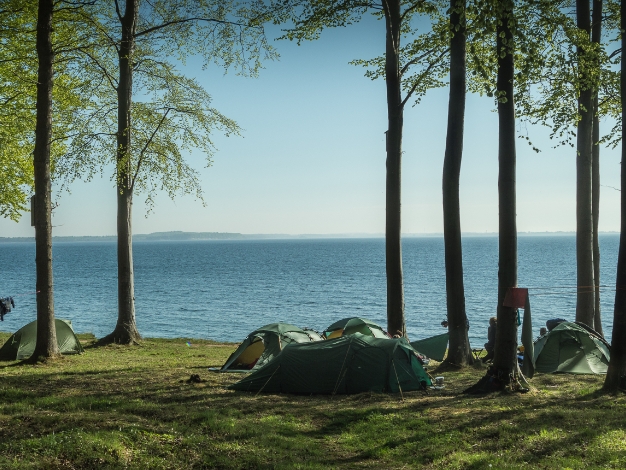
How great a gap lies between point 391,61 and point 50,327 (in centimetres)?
1063

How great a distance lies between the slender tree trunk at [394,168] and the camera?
16.6 metres

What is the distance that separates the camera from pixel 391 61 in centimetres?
1659

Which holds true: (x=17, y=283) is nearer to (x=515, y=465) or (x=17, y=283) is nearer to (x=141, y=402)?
(x=141, y=402)

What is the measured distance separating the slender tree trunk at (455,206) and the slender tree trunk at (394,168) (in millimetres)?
2019

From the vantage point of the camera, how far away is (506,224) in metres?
11.5

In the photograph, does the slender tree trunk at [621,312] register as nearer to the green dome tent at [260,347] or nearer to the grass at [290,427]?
the grass at [290,427]

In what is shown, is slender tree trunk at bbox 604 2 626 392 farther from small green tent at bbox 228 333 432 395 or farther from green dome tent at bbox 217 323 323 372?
green dome tent at bbox 217 323 323 372

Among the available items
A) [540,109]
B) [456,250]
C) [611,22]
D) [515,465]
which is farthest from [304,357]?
[611,22]

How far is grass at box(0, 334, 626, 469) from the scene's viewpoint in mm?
7219

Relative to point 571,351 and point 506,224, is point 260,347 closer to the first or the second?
point 506,224

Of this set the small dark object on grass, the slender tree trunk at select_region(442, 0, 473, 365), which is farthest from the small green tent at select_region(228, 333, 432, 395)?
the slender tree trunk at select_region(442, 0, 473, 365)

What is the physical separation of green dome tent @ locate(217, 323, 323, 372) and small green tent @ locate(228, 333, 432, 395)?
9.62ft

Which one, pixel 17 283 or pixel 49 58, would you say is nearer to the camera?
pixel 49 58

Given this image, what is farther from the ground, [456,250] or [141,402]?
[456,250]
